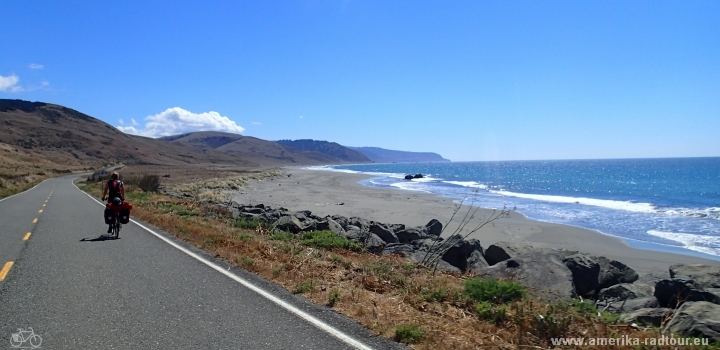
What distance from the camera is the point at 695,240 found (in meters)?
20.0

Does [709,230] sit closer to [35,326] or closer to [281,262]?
[281,262]

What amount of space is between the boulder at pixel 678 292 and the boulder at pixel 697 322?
259cm

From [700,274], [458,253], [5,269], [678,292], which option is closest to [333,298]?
[5,269]

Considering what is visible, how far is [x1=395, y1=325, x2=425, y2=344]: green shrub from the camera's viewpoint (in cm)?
496

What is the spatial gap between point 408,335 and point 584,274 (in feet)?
24.2

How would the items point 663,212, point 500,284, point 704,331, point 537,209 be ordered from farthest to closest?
point 537,209, point 663,212, point 500,284, point 704,331

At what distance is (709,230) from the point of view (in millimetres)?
22578

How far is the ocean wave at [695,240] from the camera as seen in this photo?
18.2 metres

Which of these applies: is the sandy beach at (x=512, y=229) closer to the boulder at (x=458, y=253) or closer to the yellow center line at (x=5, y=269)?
the boulder at (x=458, y=253)

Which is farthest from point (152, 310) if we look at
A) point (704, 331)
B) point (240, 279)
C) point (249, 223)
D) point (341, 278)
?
point (249, 223)

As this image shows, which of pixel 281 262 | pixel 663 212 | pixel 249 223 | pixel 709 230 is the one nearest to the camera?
pixel 281 262

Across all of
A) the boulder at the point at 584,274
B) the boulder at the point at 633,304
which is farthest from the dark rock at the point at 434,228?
the boulder at the point at 633,304

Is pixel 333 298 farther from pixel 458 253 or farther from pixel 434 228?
pixel 434 228

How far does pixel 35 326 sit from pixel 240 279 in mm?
2899
